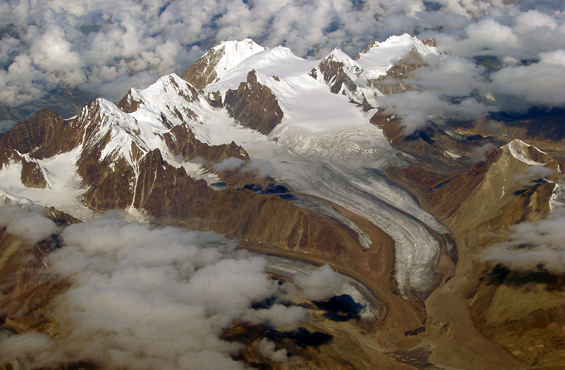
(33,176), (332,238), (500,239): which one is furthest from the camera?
(33,176)

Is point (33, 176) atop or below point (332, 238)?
atop

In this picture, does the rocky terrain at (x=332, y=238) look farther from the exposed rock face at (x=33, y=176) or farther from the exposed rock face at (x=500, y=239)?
the exposed rock face at (x=33, y=176)

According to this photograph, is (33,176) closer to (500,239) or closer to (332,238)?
(332,238)

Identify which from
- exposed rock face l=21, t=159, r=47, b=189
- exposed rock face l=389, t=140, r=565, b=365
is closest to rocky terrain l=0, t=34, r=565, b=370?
exposed rock face l=389, t=140, r=565, b=365

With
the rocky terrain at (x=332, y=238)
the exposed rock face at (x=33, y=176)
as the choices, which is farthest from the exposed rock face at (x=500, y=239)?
the exposed rock face at (x=33, y=176)

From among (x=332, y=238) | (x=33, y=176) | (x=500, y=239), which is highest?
(x=33, y=176)

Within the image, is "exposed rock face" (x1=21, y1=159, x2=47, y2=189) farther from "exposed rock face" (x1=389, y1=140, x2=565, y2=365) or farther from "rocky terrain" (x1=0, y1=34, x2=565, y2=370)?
"exposed rock face" (x1=389, y1=140, x2=565, y2=365)

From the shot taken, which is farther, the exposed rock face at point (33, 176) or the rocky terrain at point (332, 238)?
the exposed rock face at point (33, 176)

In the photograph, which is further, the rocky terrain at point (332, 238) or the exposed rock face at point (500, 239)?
the rocky terrain at point (332, 238)

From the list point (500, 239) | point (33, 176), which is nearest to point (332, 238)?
point (500, 239)

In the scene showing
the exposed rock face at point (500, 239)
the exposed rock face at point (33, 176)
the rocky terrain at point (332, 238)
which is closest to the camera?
the exposed rock face at point (500, 239)

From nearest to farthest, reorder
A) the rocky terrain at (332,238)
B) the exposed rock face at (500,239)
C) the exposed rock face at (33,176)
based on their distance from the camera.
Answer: the exposed rock face at (500,239), the rocky terrain at (332,238), the exposed rock face at (33,176)

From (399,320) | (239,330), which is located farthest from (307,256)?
(239,330)
